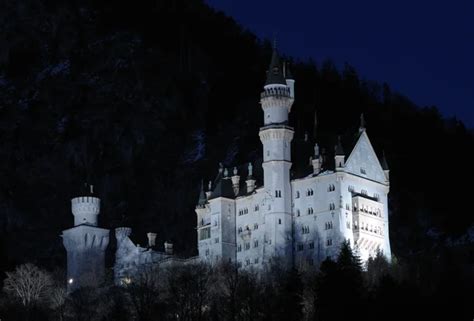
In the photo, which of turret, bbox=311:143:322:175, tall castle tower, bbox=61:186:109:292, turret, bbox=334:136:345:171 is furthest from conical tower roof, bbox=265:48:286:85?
tall castle tower, bbox=61:186:109:292

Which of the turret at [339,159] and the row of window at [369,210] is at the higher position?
the turret at [339,159]

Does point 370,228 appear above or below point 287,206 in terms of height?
below

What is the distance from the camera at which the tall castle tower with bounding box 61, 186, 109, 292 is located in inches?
4469

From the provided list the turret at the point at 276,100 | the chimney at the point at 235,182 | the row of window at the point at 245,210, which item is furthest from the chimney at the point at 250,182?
the turret at the point at 276,100

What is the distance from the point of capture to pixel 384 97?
150m

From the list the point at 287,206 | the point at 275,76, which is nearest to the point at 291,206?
the point at 287,206

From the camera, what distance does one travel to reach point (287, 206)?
336ft

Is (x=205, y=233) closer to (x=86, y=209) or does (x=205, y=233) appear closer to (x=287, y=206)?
(x=287, y=206)

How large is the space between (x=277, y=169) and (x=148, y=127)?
107 feet

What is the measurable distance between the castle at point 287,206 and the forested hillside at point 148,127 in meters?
12.2

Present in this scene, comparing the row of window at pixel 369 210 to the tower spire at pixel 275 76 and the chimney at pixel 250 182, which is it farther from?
the tower spire at pixel 275 76

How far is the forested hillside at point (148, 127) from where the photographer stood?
417 ft

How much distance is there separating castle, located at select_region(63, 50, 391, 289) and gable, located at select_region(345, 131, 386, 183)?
7 centimetres

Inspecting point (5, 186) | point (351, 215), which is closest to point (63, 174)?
point (5, 186)
